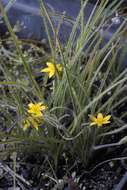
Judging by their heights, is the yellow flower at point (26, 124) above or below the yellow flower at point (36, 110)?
below

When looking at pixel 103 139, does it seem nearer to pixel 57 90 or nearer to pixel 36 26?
pixel 57 90

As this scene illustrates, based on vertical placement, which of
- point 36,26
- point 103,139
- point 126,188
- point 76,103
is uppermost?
point 36,26

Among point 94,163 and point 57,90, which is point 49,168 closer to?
point 94,163

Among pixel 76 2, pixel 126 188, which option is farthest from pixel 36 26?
pixel 126 188

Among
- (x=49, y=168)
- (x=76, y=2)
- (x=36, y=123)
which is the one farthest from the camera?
(x=76, y=2)

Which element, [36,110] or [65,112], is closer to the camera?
[36,110]

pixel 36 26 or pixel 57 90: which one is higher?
pixel 36 26

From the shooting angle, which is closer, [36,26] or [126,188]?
[126,188]

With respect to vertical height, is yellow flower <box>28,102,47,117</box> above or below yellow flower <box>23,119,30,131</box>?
above

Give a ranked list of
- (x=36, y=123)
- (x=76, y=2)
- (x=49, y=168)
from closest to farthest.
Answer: (x=36, y=123)
(x=49, y=168)
(x=76, y=2)
